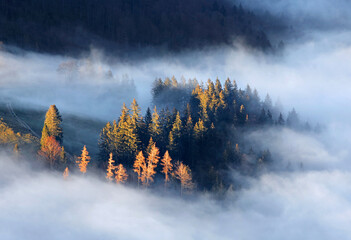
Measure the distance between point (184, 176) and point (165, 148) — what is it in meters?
7.43

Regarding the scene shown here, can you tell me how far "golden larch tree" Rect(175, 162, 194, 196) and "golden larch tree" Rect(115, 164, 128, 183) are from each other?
28.5 feet

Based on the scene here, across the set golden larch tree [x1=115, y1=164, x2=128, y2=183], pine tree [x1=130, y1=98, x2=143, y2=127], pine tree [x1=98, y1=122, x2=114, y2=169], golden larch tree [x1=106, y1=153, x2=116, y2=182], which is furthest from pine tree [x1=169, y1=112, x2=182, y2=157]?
golden larch tree [x1=106, y1=153, x2=116, y2=182]

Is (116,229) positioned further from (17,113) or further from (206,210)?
(17,113)

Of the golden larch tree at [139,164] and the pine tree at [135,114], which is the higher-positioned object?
the pine tree at [135,114]

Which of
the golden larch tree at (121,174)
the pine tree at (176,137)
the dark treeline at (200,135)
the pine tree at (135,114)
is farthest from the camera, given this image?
the pine tree at (176,137)

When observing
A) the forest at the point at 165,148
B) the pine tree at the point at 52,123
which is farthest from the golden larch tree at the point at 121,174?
the pine tree at the point at 52,123

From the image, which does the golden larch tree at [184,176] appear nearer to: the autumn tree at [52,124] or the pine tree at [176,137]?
the pine tree at [176,137]

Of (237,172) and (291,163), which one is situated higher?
(291,163)

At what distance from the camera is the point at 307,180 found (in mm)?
94125

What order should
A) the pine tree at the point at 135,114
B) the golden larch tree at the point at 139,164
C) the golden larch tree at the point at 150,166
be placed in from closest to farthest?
1. the golden larch tree at the point at 139,164
2. the golden larch tree at the point at 150,166
3. the pine tree at the point at 135,114

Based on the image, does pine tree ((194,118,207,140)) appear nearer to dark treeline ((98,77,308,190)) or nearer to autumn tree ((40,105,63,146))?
dark treeline ((98,77,308,190))

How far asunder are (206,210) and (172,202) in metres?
6.76

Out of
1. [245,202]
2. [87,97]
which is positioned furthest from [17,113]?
[245,202]

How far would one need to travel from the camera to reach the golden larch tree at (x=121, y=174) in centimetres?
6650
